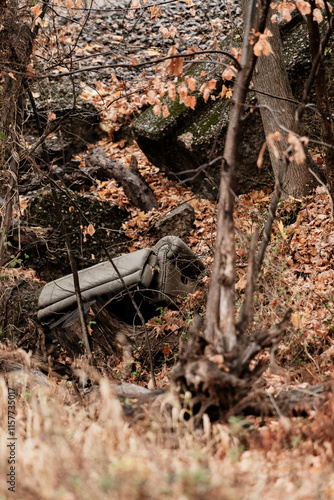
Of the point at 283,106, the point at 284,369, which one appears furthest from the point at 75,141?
the point at 284,369

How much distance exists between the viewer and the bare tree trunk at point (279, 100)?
689 centimetres

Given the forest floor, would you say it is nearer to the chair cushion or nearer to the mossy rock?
the chair cushion

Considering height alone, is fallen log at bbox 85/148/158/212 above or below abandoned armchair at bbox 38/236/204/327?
above

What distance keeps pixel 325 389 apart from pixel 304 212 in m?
3.98

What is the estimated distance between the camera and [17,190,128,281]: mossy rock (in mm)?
7746

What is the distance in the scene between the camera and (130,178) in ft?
28.7

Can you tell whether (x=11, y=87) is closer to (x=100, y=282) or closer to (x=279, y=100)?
(x=100, y=282)

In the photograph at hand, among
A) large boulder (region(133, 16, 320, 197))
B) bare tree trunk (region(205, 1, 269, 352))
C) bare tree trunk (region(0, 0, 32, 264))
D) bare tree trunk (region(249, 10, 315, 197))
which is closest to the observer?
bare tree trunk (region(205, 1, 269, 352))

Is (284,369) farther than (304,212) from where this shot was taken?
No

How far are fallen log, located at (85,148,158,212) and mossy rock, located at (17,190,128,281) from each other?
1.30ft

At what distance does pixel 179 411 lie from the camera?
9.73 feet

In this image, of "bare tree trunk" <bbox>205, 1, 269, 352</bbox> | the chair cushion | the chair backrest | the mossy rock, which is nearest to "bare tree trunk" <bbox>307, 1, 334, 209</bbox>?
"bare tree trunk" <bbox>205, 1, 269, 352</bbox>

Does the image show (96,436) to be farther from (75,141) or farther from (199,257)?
(75,141)

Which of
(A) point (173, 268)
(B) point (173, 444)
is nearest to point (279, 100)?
(A) point (173, 268)
